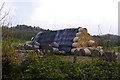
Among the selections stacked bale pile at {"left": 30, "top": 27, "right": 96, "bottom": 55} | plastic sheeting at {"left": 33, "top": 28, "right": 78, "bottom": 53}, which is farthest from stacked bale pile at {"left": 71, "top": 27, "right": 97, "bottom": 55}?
plastic sheeting at {"left": 33, "top": 28, "right": 78, "bottom": 53}

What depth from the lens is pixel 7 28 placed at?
175 inches

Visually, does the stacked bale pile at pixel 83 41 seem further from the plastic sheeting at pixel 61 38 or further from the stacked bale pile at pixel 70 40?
the plastic sheeting at pixel 61 38

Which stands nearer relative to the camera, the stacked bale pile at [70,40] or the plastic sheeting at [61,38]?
the stacked bale pile at [70,40]

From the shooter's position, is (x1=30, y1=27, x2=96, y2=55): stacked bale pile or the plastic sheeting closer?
(x1=30, y1=27, x2=96, y2=55): stacked bale pile

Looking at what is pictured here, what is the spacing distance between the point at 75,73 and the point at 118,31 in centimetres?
152

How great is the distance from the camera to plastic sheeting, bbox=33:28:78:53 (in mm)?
9766

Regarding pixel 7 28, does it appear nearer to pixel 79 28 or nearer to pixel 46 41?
pixel 79 28

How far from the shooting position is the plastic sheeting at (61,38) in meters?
9.77

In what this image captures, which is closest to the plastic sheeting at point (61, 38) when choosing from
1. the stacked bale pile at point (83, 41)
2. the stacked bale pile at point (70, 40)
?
the stacked bale pile at point (70, 40)

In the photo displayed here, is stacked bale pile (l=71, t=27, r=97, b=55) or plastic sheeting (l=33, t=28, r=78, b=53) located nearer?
stacked bale pile (l=71, t=27, r=97, b=55)

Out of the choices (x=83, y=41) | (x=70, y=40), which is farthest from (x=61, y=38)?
(x=83, y=41)

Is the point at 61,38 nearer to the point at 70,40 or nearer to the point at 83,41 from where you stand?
the point at 70,40

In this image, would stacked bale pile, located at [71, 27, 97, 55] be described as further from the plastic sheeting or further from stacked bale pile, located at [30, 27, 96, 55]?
the plastic sheeting

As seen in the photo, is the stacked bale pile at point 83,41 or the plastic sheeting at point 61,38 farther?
the plastic sheeting at point 61,38
